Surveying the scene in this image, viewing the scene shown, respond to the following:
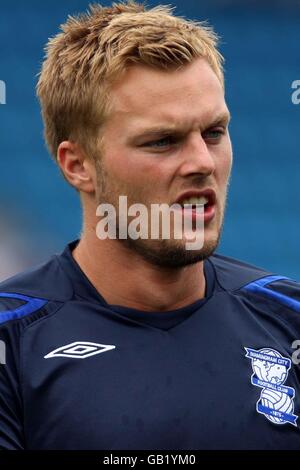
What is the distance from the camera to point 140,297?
2164mm

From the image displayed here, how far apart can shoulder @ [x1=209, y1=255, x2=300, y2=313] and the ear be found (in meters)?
0.41

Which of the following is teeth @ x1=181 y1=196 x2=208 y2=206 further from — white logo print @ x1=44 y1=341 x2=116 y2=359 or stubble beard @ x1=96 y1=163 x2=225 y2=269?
white logo print @ x1=44 y1=341 x2=116 y2=359

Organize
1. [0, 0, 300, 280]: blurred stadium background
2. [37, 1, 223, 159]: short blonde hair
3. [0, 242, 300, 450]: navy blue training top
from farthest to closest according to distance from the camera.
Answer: [0, 0, 300, 280]: blurred stadium background, [37, 1, 223, 159]: short blonde hair, [0, 242, 300, 450]: navy blue training top

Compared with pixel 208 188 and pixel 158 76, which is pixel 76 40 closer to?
pixel 158 76

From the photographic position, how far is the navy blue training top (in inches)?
77.5

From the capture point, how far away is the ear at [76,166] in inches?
87.4

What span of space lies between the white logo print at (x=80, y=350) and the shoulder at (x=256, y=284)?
388mm

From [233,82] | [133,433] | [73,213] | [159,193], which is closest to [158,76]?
[159,193]

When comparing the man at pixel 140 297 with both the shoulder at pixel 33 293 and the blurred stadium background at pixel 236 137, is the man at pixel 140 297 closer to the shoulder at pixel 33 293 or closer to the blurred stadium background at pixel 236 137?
the shoulder at pixel 33 293

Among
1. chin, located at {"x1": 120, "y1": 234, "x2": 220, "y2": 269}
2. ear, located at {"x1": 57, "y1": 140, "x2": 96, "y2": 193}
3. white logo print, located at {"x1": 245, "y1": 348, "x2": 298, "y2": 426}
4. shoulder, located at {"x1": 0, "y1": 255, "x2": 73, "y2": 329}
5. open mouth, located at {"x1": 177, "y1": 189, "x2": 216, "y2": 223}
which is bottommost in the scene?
white logo print, located at {"x1": 245, "y1": 348, "x2": 298, "y2": 426}

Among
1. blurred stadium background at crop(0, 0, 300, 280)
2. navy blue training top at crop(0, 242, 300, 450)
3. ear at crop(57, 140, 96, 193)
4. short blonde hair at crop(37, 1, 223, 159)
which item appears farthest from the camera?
blurred stadium background at crop(0, 0, 300, 280)

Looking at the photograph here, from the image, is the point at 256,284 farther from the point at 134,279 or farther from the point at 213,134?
the point at 213,134

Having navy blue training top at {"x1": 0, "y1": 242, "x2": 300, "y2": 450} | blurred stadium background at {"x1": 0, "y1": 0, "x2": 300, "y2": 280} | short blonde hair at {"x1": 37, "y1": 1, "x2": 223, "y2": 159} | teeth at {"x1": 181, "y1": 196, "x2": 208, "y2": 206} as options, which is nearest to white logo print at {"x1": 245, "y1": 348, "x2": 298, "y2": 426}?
navy blue training top at {"x1": 0, "y1": 242, "x2": 300, "y2": 450}
